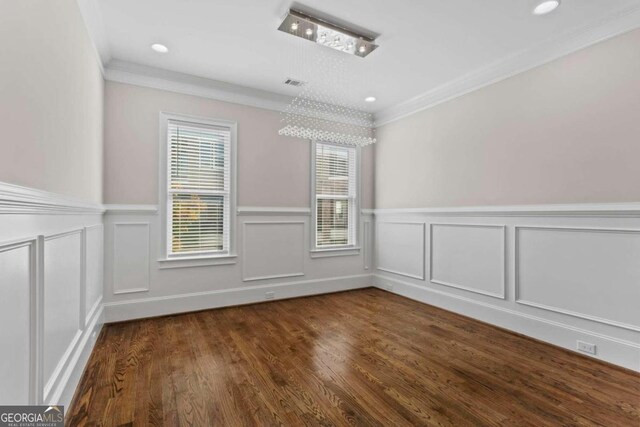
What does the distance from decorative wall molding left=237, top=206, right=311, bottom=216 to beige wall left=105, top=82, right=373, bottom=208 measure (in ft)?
0.19

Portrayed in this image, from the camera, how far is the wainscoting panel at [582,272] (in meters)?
2.40

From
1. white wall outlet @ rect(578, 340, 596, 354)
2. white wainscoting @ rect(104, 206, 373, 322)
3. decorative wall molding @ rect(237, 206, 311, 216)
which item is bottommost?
white wall outlet @ rect(578, 340, 596, 354)

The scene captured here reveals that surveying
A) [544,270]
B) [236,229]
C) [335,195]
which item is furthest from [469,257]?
[236,229]

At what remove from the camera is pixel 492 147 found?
339cm

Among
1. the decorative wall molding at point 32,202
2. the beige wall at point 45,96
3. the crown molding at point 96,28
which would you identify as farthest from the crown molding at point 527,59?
the decorative wall molding at point 32,202

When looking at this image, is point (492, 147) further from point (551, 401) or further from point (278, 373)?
point (278, 373)

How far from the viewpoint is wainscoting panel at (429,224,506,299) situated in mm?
3291

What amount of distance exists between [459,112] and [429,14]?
1.53 metres

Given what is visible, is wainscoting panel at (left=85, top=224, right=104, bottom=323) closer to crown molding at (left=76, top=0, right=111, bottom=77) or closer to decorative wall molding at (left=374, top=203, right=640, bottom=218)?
crown molding at (left=76, top=0, right=111, bottom=77)

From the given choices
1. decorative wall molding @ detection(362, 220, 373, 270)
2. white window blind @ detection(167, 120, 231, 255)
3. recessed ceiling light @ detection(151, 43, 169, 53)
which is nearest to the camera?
recessed ceiling light @ detection(151, 43, 169, 53)

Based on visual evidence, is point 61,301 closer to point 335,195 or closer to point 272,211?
point 272,211

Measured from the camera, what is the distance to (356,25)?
268 centimetres

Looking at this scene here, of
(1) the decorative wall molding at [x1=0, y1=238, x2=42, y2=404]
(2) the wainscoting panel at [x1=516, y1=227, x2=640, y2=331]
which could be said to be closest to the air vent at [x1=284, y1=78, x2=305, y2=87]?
(2) the wainscoting panel at [x1=516, y1=227, x2=640, y2=331]

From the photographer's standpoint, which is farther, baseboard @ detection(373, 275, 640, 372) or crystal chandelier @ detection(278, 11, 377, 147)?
crystal chandelier @ detection(278, 11, 377, 147)
